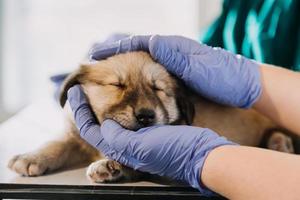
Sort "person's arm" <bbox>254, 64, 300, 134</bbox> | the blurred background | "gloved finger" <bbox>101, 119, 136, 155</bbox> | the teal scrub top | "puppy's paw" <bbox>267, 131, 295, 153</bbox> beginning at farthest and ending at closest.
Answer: the blurred background
the teal scrub top
"puppy's paw" <bbox>267, 131, 295, 153</bbox>
"person's arm" <bbox>254, 64, 300, 134</bbox>
"gloved finger" <bbox>101, 119, 136, 155</bbox>

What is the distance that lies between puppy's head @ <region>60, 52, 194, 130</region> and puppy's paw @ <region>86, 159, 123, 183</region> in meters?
0.10

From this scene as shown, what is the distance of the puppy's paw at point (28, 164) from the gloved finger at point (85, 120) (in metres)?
0.11

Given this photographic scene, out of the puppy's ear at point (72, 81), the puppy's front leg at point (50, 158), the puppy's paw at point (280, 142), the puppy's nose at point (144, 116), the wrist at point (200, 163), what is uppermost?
the puppy's ear at point (72, 81)

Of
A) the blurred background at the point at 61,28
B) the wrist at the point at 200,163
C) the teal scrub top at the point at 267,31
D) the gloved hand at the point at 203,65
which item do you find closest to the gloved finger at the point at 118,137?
the wrist at the point at 200,163

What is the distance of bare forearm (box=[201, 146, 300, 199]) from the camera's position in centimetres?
94

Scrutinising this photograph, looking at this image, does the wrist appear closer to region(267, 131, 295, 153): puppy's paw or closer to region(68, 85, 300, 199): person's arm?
region(68, 85, 300, 199): person's arm

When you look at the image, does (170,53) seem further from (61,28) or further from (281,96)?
(61,28)

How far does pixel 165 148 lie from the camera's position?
1036 millimetres

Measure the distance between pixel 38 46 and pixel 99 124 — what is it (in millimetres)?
1590

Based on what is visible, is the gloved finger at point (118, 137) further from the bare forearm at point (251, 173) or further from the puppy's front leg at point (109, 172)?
the bare forearm at point (251, 173)

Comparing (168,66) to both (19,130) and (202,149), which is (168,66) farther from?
(19,130)

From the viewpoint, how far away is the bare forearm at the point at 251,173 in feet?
3.07

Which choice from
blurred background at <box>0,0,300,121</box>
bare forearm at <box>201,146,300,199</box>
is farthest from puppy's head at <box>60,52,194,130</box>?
blurred background at <box>0,0,300,121</box>

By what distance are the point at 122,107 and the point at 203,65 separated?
0.24 metres
